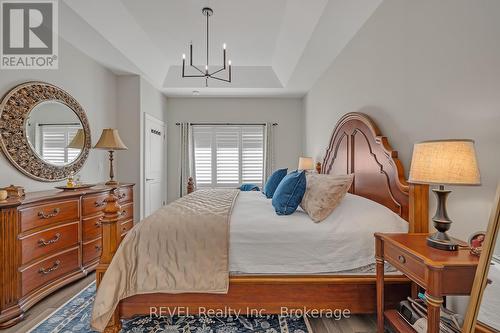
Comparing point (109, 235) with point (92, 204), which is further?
point (92, 204)

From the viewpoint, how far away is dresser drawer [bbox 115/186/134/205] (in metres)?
3.09

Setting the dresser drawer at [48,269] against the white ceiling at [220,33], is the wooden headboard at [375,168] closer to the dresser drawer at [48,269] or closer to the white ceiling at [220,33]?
the white ceiling at [220,33]

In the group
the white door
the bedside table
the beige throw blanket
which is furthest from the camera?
the white door

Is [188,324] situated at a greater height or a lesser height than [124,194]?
lesser

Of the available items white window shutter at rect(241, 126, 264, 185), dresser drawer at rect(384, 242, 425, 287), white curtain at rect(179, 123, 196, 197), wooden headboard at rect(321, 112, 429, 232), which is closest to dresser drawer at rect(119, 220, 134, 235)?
white curtain at rect(179, 123, 196, 197)

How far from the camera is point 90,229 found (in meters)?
2.59

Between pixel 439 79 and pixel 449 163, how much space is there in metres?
0.72

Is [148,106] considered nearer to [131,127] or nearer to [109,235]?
[131,127]

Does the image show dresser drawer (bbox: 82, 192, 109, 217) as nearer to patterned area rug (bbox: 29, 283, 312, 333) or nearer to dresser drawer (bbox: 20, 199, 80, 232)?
dresser drawer (bbox: 20, 199, 80, 232)

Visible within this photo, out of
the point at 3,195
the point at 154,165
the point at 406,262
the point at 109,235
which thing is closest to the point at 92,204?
the point at 3,195

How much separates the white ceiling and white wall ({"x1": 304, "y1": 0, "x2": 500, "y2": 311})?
439 mm

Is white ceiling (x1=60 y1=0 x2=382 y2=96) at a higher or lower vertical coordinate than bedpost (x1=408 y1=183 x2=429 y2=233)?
higher

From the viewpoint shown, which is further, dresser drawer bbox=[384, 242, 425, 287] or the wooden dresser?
the wooden dresser

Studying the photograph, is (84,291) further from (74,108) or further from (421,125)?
(421,125)
